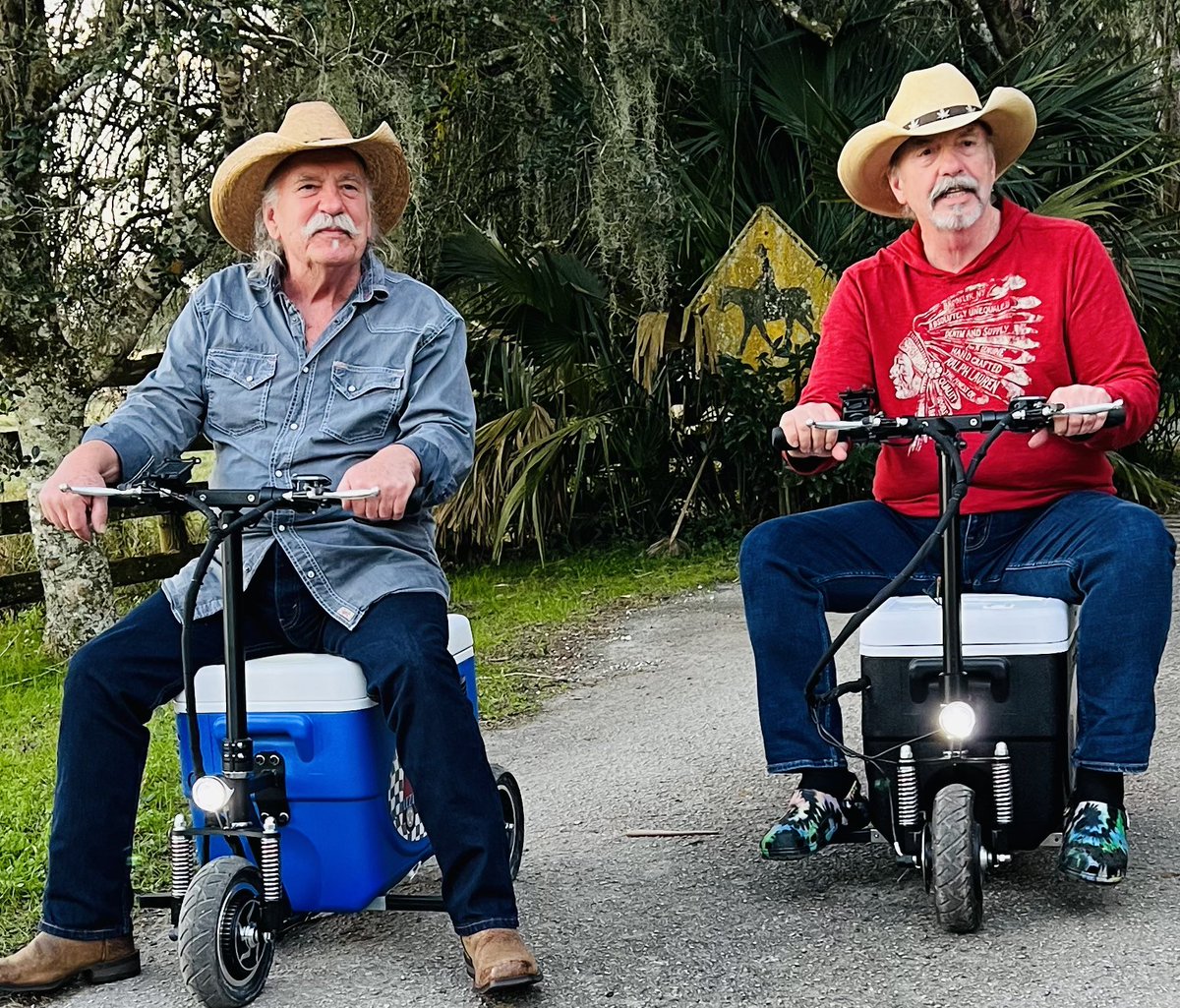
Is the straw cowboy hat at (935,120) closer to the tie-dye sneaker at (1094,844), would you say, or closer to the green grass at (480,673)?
the tie-dye sneaker at (1094,844)

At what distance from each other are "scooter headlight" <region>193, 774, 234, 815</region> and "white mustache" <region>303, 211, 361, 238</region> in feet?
3.96

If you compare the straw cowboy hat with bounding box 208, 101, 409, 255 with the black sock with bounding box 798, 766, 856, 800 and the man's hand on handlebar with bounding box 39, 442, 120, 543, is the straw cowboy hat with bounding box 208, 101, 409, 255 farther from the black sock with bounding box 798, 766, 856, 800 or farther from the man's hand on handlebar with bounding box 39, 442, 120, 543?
the black sock with bounding box 798, 766, 856, 800

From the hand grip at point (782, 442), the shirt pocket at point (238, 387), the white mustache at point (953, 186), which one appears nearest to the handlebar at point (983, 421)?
the hand grip at point (782, 442)

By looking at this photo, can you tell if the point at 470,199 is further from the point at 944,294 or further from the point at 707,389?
the point at 944,294

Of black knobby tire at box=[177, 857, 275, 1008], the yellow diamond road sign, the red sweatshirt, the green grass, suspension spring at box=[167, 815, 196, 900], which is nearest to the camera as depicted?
black knobby tire at box=[177, 857, 275, 1008]

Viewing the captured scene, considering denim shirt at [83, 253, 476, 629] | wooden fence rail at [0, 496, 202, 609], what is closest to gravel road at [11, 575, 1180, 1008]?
denim shirt at [83, 253, 476, 629]

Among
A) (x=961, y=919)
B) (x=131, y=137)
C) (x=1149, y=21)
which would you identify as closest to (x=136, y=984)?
(x=961, y=919)

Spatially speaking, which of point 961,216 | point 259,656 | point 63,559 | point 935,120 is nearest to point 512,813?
point 259,656

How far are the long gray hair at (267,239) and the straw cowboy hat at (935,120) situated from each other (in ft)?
3.90

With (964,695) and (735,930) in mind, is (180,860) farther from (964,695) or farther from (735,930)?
(964,695)

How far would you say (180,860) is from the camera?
308 centimetres

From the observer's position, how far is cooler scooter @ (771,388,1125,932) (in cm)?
316

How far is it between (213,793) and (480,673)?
11.2 ft

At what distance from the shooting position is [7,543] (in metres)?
9.09
